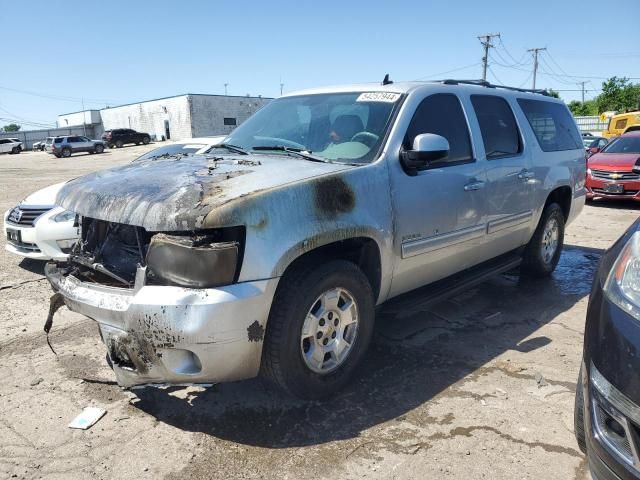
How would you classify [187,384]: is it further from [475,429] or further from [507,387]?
[507,387]

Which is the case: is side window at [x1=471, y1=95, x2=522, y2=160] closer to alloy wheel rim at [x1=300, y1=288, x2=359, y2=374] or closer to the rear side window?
the rear side window

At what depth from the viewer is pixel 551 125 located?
549 centimetres

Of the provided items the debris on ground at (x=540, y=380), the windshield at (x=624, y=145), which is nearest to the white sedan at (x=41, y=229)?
the debris on ground at (x=540, y=380)

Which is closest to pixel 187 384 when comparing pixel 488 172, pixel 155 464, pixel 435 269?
pixel 155 464

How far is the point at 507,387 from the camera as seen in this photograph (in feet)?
11.2

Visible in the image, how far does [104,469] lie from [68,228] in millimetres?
3818

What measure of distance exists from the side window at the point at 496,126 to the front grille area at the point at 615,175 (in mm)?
7535

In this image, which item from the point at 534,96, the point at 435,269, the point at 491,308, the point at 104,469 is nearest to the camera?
the point at 104,469

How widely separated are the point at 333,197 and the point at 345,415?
1300 millimetres

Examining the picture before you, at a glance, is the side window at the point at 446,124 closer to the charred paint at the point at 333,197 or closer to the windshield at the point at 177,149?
the charred paint at the point at 333,197

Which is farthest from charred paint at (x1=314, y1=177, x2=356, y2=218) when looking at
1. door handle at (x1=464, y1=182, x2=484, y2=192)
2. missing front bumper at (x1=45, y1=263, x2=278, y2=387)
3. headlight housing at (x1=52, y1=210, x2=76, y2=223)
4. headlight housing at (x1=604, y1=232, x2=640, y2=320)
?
headlight housing at (x1=52, y1=210, x2=76, y2=223)

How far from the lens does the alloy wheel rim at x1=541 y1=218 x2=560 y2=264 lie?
5549 mm

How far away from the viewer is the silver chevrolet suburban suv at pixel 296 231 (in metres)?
2.60

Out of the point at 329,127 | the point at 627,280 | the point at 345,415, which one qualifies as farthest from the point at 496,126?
the point at 345,415
